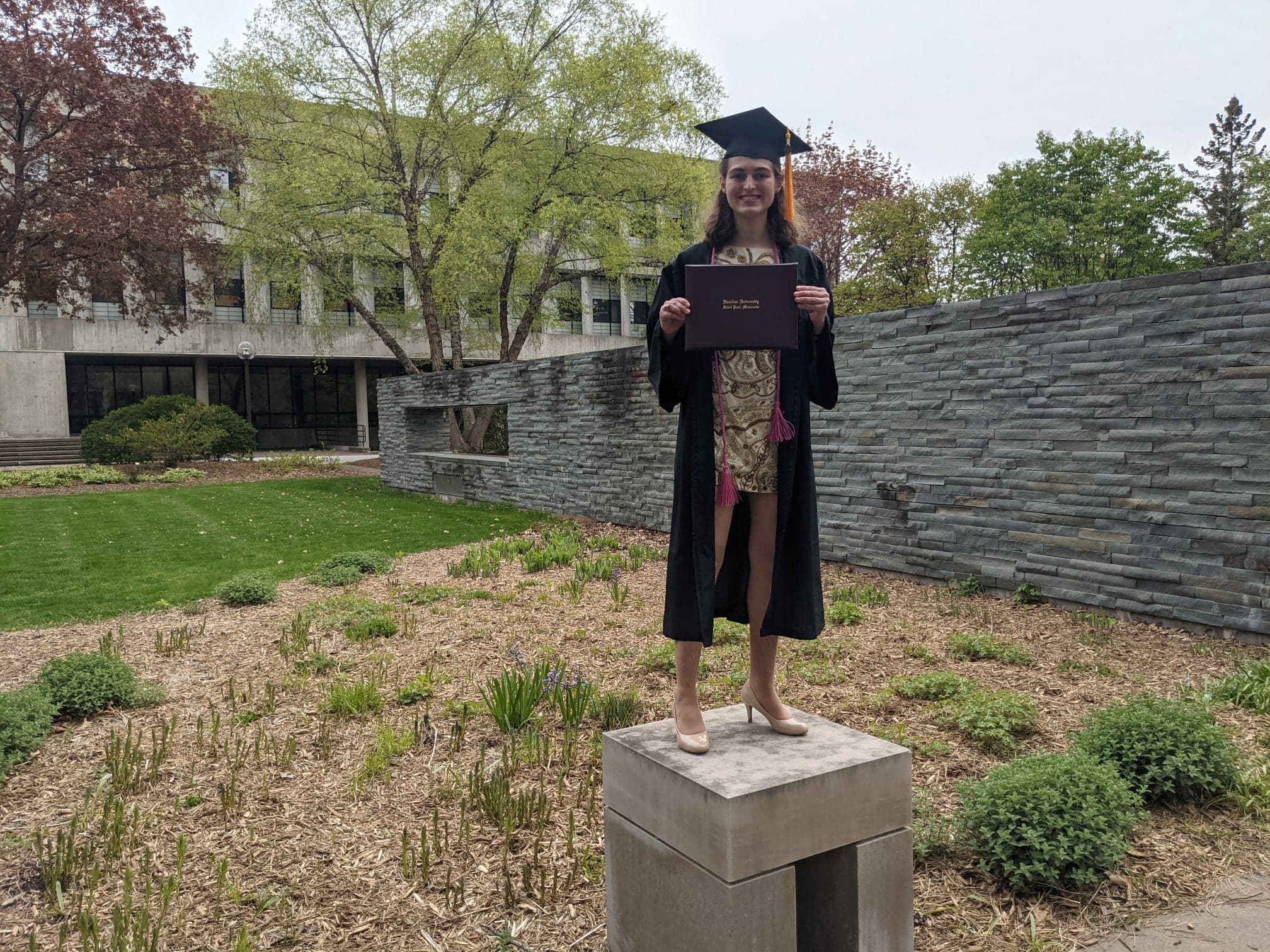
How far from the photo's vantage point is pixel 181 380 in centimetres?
3120

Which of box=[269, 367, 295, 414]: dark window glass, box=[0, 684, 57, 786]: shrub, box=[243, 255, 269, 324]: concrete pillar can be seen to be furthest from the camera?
box=[269, 367, 295, 414]: dark window glass

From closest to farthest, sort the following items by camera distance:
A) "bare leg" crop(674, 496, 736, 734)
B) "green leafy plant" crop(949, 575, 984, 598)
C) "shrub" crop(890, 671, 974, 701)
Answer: "bare leg" crop(674, 496, 736, 734) < "shrub" crop(890, 671, 974, 701) < "green leafy plant" crop(949, 575, 984, 598)

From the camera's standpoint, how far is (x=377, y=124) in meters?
17.0

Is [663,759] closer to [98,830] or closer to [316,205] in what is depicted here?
[98,830]

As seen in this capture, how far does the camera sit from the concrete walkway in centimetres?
225

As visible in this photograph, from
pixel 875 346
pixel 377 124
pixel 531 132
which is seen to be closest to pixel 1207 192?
pixel 531 132

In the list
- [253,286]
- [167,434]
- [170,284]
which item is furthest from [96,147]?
[167,434]

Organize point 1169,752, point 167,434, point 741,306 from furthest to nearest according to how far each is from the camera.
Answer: point 167,434
point 1169,752
point 741,306

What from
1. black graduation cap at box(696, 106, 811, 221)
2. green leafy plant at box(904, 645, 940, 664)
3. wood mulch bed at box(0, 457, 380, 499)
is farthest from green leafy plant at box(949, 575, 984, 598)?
wood mulch bed at box(0, 457, 380, 499)

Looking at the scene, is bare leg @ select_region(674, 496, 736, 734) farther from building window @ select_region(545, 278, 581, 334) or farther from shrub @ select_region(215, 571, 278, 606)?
building window @ select_region(545, 278, 581, 334)

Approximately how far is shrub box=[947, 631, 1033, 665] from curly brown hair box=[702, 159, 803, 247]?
10.1 ft

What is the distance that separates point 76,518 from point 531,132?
10.2 metres

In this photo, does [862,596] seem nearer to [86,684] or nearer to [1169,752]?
[1169,752]

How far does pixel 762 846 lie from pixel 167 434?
21.1m
